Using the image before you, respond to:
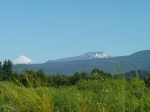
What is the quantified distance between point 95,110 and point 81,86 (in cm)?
1115

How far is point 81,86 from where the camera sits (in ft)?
58.5

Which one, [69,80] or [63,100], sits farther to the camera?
[69,80]

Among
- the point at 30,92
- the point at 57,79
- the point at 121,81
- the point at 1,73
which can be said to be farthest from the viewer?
the point at 1,73

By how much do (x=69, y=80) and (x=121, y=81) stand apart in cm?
4834

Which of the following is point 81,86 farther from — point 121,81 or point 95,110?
point 121,81

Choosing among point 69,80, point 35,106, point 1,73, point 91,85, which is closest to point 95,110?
point 35,106

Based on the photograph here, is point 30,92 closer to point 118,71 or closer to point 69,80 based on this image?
point 118,71

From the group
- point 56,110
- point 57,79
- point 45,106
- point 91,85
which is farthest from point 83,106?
point 57,79

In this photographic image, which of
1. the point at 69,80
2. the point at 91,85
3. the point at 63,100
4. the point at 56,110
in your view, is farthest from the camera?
the point at 69,80

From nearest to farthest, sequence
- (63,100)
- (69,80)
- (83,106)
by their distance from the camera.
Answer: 1. (83,106)
2. (63,100)
3. (69,80)

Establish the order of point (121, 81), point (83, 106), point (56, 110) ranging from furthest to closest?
point (56, 110), point (121, 81), point (83, 106)

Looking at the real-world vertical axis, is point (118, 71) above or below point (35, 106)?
above

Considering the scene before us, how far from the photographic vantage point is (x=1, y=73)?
72438 mm

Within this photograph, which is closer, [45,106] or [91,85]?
[45,106]
